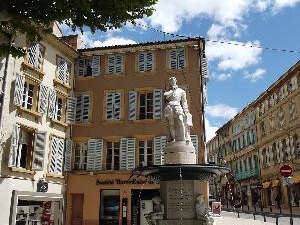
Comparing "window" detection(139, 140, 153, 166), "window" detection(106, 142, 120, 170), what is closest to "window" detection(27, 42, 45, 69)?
"window" detection(106, 142, 120, 170)

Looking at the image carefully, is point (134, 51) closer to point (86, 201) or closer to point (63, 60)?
point (63, 60)

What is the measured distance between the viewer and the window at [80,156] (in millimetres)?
24531

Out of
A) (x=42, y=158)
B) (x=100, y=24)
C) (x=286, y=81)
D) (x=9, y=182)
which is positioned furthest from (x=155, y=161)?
(x=286, y=81)

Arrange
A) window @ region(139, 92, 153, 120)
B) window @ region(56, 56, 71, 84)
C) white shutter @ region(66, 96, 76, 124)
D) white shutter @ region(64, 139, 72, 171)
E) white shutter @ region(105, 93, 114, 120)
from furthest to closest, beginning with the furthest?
1. white shutter @ region(105, 93, 114, 120)
2. window @ region(139, 92, 153, 120)
3. white shutter @ region(66, 96, 76, 124)
4. window @ region(56, 56, 71, 84)
5. white shutter @ region(64, 139, 72, 171)

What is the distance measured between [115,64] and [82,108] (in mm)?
3628

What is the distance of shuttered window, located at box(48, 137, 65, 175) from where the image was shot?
2217cm

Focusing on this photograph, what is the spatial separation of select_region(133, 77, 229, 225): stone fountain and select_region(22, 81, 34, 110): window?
33.9 feet

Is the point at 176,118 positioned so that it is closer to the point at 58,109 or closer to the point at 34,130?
the point at 34,130

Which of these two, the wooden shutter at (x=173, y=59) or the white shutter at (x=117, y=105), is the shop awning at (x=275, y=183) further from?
the white shutter at (x=117, y=105)

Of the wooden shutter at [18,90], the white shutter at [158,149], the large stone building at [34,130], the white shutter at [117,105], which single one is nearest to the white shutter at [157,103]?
the white shutter at [158,149]

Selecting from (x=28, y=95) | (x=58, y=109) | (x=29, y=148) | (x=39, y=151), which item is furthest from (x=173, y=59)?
(x=29, y=148)

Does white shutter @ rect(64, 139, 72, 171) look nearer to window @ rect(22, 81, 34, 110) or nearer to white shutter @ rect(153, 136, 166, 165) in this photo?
window @ rect(22, 81, 34, 110)

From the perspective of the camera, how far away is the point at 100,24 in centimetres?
1126

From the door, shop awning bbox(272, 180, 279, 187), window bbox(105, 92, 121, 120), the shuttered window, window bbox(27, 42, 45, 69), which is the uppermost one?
window bbox(27, 42, 45, 69)
